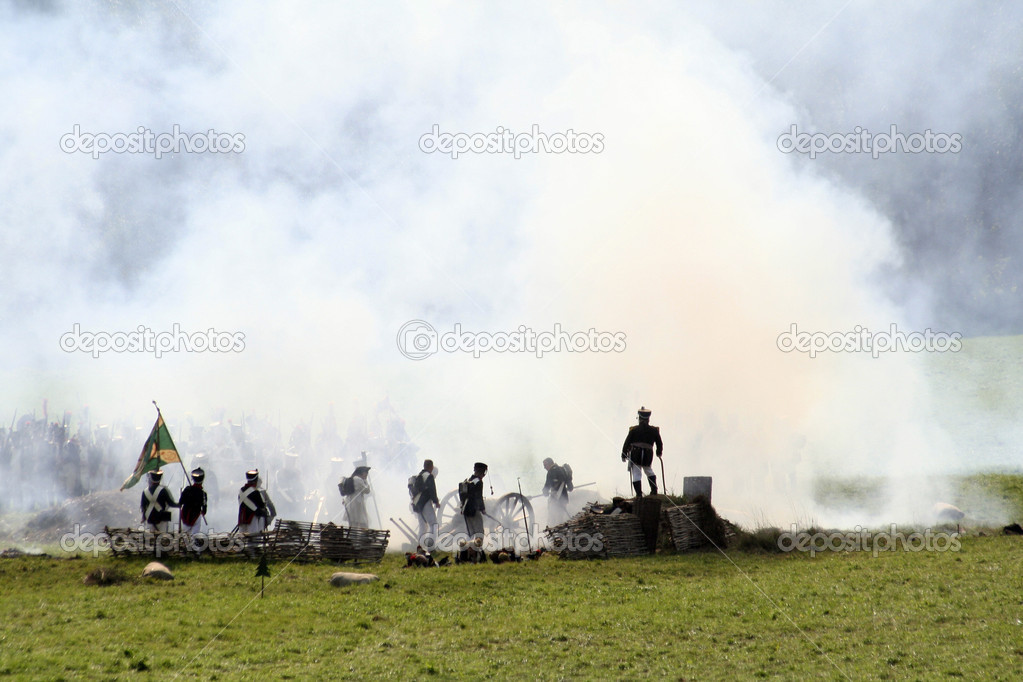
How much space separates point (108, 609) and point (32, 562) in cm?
493

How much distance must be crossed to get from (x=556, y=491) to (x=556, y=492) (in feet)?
0.11

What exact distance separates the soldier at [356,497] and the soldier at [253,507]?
2643 millimetres

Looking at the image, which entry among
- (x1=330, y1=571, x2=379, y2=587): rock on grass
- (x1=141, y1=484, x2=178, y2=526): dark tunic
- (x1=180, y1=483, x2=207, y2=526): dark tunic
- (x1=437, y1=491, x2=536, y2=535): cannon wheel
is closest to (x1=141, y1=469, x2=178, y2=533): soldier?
(x1=141, y1=484, x2=178, y2=526): dark tunic

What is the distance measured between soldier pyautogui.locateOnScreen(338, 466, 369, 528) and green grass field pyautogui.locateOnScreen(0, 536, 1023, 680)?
4245 mm

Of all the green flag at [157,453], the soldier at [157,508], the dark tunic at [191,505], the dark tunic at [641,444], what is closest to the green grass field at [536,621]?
the soldier at [157,508]

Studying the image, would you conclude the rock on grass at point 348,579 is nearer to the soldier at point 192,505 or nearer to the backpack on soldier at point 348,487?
the soldier at point 192,505

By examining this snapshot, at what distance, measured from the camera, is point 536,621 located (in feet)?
37.3

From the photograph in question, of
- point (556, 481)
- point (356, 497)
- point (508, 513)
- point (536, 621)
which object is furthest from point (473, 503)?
point (536, 621)

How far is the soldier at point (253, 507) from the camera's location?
16344 mm

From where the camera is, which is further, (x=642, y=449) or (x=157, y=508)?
(x=642, y=449)

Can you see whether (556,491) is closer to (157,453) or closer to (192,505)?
(192,505)

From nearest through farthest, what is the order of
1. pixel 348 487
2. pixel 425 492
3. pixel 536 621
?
pixel 536 621 < pixel 425 492 < pixel 348 487

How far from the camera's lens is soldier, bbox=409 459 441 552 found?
60.8 ft

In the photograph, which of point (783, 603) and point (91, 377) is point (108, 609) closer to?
point (783, 603)
